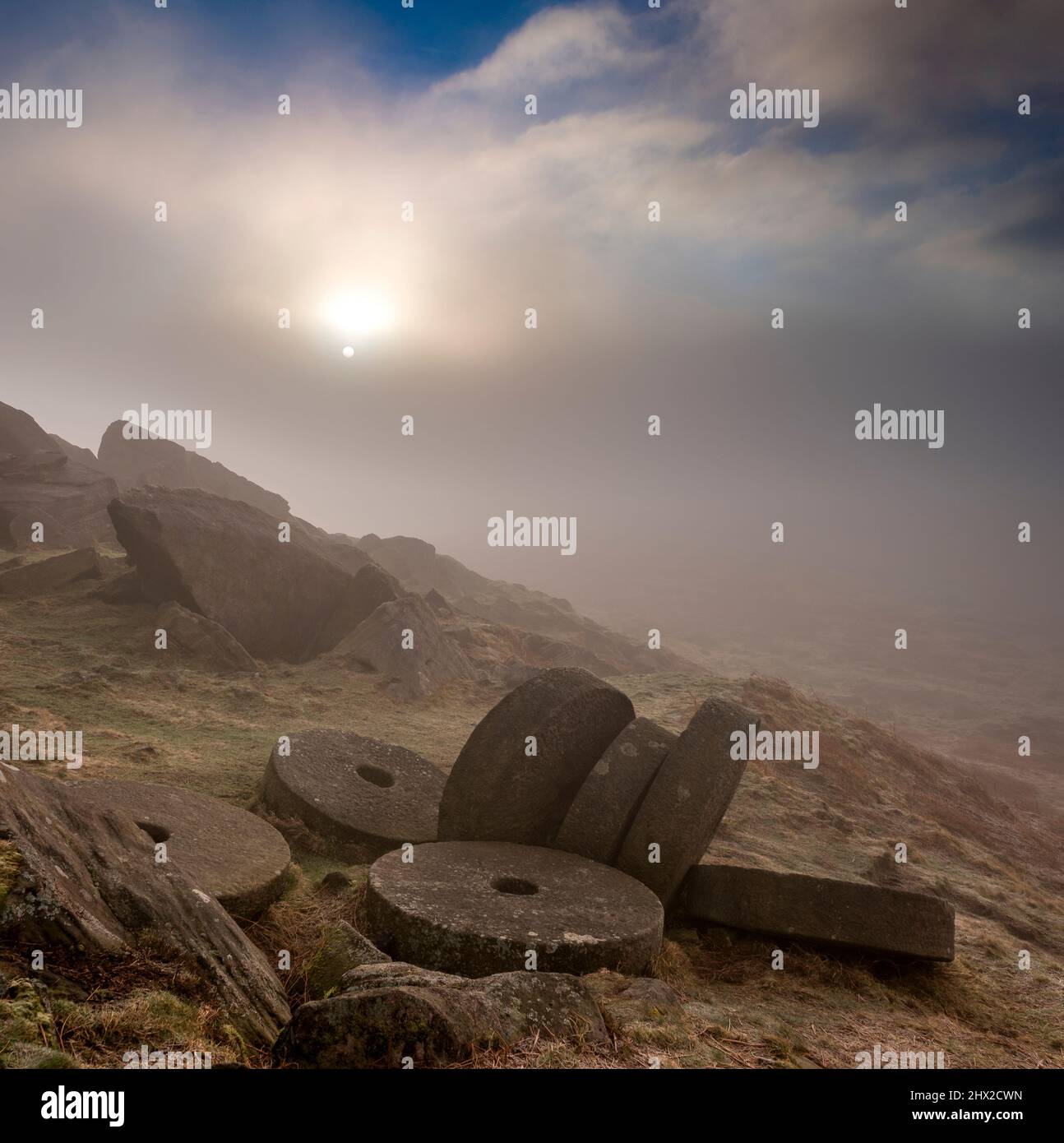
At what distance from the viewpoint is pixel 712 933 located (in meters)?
6.75

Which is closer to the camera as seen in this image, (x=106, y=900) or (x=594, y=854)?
(x=106, y=900)

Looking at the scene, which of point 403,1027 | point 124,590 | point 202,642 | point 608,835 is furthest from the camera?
point 124,590

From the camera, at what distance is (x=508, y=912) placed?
5.63 metres

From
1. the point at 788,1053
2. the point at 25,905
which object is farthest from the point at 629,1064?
the point at 25,905

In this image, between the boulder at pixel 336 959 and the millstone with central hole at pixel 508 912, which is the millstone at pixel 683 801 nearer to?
the millstone with central hole at pixel 508 912

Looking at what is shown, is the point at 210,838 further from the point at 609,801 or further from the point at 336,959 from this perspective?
the point at 609,801

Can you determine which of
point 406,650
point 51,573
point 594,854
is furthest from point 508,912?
point 51,573

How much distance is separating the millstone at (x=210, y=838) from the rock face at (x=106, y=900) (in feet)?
4.14

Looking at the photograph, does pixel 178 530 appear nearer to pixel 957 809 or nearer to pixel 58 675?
pixel 58 675

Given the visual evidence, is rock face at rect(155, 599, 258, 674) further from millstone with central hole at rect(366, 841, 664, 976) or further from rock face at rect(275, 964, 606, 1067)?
rock face at rect(275, 964, 606, 1067)

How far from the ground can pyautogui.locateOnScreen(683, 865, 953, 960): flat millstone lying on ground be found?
0.23 m

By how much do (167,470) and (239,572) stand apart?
88.2 feet
